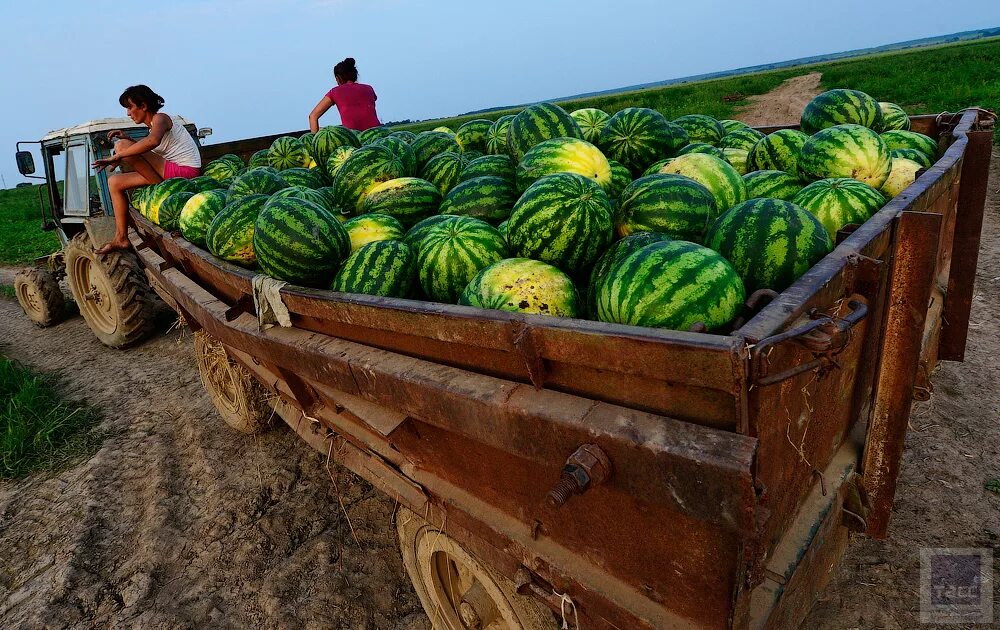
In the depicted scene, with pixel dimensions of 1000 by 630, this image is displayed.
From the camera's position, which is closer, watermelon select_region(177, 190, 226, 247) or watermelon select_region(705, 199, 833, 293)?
watermelon select_region(705, 199, 833, 293)

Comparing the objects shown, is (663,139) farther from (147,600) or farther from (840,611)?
(147,600)

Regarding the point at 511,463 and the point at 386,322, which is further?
the point at 386,322

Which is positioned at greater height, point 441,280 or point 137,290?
point 441,280

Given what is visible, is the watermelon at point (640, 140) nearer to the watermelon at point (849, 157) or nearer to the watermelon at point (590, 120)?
the watermelon at point (590, 120)

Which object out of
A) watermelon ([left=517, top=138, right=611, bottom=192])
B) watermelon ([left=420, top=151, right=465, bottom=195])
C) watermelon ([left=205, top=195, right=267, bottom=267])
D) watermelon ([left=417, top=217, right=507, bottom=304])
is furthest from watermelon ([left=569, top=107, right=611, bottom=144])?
watermelon ([left=205, top=195, right=267, bottom=267])

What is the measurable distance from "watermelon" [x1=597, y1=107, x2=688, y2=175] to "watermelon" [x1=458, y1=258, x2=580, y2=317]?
153 centimetres

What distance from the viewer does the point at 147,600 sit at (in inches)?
124

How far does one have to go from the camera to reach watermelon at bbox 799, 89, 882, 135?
366 cm

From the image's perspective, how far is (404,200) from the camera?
321 cm

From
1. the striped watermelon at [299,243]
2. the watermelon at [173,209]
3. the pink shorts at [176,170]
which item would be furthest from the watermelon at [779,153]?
the pink shorts at [176,170]

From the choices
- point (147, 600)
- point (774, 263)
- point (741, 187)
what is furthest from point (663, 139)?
point (147, 600)

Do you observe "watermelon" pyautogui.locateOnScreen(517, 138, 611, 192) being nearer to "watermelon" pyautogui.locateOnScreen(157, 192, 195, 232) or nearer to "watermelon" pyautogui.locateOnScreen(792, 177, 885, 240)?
"watermelon" pyautogui.locateOnScreen(792, 177, 885, 240)

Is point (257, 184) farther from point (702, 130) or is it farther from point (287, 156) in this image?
point (702, 130)

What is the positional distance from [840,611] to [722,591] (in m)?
1.75
